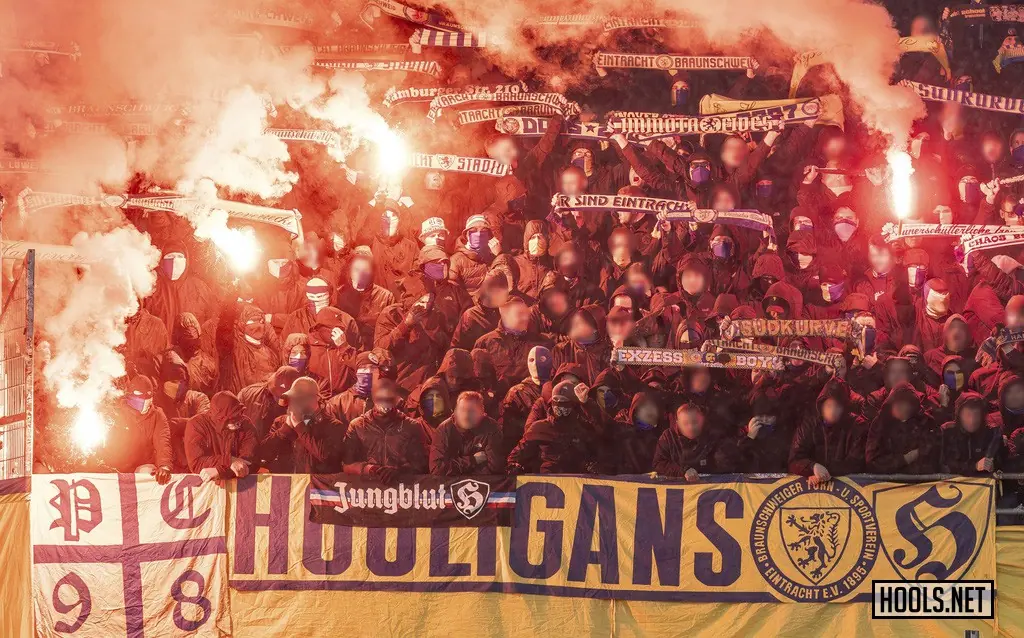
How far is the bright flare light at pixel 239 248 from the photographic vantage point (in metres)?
6.58

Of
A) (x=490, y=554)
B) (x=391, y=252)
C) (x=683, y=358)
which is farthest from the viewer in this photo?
(x=391, y=252)

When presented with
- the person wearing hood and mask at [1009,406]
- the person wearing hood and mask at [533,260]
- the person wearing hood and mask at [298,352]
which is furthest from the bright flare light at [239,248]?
the person wearing hood and mask at [1009,406]

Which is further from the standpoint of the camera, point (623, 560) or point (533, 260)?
point (533, 260)

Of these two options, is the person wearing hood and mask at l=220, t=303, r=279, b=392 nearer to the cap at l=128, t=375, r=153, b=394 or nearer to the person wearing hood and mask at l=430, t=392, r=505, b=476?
the cap at l=128, t=375, r=153, b=394

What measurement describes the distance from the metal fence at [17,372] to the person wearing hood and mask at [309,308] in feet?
5.45

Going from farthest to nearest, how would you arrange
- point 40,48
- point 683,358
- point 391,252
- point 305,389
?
point 40,48
point 391,252
point 305,389
point 683,358

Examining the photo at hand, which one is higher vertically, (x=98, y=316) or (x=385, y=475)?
(x=98, y=316)

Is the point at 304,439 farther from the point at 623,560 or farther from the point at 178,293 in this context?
the point at 623,560

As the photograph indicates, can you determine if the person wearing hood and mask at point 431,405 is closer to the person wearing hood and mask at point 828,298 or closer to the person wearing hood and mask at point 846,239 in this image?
the person wearing hood and mask at point 828,298

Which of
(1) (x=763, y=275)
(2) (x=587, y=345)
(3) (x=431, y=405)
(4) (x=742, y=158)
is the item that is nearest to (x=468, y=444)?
(3) (x=431, y=405)

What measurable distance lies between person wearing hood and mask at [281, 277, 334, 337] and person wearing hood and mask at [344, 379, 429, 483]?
0.66 meters

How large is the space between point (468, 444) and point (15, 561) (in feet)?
10.1

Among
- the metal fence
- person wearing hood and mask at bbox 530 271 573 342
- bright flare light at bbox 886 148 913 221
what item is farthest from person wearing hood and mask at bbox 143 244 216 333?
bright flare light at bbox 886 148 913 221

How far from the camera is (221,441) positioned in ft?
20.8
